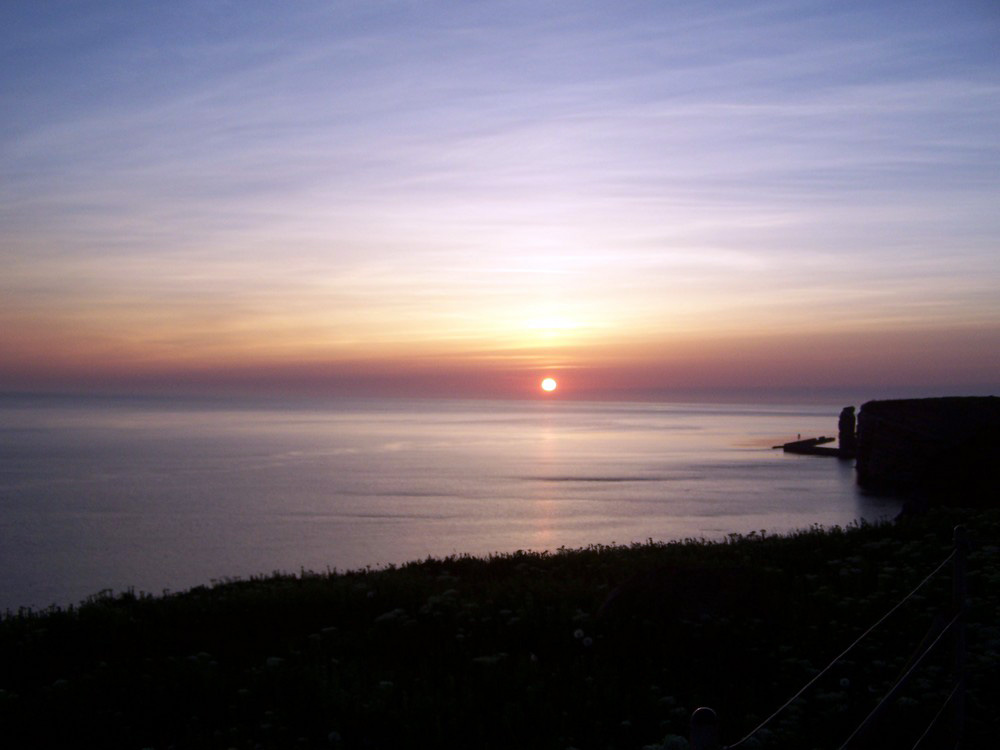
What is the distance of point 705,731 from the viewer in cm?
361

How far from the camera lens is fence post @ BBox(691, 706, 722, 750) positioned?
360 cm

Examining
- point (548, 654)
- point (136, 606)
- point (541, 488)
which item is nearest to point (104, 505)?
point (541, 488)

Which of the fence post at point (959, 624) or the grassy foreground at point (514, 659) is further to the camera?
the grassy foreground at point (514, 659)

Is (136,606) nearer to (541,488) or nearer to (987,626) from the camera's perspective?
(987,626)

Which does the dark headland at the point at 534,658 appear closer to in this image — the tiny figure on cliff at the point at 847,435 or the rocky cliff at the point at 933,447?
Answer: the rocky cliff at the point at 933,447

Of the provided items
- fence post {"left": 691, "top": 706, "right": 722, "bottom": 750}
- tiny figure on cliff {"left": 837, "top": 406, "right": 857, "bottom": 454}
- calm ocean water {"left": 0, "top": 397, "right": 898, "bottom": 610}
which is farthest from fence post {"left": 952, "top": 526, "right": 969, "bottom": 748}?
tiny figure on cliff {"left": 837, "top": 406, "right": 857, "bottom": 454}

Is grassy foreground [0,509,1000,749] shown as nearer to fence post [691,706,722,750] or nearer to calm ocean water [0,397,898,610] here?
A: fence post [691,706,722,750]

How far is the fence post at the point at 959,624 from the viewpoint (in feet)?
20.8

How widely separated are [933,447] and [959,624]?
60381 millimetres

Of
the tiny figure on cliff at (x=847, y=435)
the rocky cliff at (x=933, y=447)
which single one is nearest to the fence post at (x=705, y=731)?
the rocky cliff at (x=933, y=447)

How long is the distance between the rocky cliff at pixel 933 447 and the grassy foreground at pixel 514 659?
1515 inches

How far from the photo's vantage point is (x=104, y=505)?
50594 mm

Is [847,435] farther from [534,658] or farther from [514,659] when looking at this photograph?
[534,658]

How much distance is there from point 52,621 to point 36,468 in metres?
70.0
